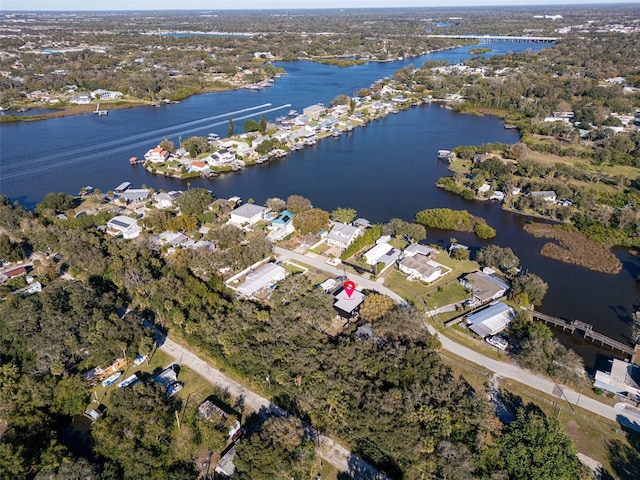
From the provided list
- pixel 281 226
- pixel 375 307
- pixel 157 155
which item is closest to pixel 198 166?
pixel 157 155

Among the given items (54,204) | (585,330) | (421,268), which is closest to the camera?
(585,330)

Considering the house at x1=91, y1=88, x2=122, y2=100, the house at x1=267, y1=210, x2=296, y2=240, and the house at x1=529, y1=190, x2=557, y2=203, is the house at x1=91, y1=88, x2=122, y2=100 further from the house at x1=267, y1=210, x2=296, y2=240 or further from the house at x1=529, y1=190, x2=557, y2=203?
the house at x1=529, y1=190, x2=557, y2=203

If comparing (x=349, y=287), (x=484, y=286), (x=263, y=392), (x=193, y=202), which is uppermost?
(x=193, y=202)

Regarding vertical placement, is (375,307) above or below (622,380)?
above

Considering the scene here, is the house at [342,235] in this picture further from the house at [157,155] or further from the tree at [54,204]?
the house at [157,155]

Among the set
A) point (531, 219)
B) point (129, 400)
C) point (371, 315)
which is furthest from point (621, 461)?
point (531, 219)

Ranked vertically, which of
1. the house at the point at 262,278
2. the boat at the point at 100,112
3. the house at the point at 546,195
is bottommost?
the boat at the point at 100,112

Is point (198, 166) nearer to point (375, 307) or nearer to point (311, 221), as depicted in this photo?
point (311, 221)

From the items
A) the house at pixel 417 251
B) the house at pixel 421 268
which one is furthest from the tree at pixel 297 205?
the house at pixel 421 268
